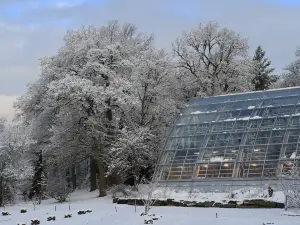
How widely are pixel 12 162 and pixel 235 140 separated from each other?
53.7 ft

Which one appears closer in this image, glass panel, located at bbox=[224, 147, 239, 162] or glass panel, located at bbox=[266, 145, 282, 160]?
glass panel, located at bbox=[266, 145, 282, 160]

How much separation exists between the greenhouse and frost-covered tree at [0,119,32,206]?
1045 centimetres

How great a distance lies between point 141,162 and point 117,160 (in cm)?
182

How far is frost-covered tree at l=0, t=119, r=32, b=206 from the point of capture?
108 feet

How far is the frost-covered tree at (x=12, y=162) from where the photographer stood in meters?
32.9

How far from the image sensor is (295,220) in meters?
17.4

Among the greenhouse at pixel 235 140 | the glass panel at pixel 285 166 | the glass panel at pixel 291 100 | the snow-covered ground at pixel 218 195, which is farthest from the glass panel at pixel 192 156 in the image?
the glass panel at pixel 291 100

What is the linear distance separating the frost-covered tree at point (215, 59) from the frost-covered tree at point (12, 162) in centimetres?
1551

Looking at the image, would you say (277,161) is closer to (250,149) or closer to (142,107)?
(250,149)

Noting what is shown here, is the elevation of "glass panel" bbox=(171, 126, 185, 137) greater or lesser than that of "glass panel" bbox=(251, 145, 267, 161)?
greater

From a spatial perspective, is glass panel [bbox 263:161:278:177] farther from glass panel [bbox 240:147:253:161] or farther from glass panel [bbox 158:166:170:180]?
glass panel [bbox 158:166:170:180]

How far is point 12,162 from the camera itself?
34219mm

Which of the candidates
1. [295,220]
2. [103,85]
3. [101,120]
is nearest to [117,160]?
[101,120]

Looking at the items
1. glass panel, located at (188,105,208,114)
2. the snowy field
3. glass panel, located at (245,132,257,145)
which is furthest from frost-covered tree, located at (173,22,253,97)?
the snowy field
